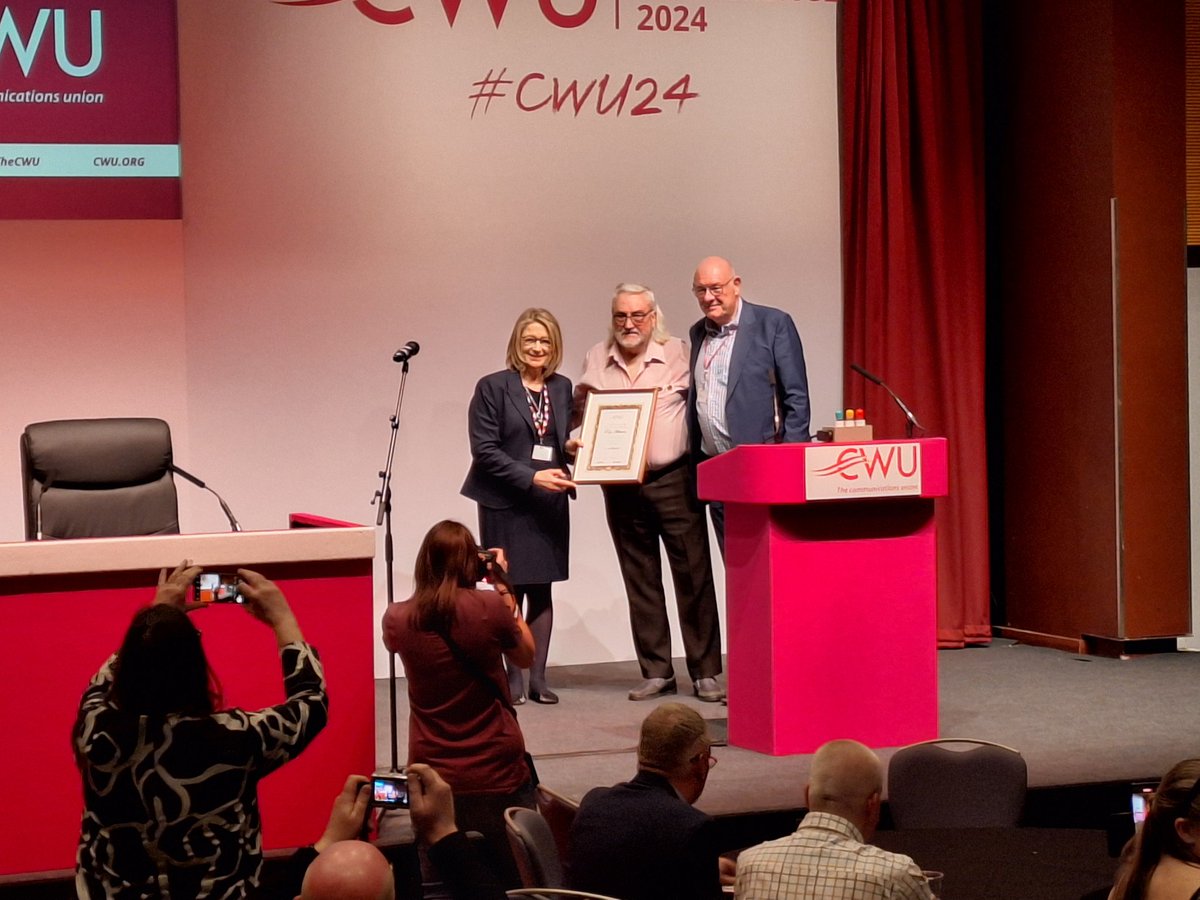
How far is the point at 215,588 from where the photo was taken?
307 cm

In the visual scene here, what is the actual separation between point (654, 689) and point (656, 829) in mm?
3229

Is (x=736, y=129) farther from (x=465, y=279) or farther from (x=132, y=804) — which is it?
(x=132, y=804)

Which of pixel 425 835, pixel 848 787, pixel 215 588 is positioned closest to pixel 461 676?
pixel 215 588

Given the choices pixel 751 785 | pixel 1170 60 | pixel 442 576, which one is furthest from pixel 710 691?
pixel 1170 60

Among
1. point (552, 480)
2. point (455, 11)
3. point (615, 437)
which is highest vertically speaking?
point (455, 11)

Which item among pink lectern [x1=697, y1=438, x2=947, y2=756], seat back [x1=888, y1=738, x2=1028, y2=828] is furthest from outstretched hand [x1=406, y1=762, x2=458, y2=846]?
pink lectern [x1=697, y1=438, x2=947, y2=756]

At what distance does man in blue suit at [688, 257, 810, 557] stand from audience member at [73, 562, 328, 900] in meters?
3.33

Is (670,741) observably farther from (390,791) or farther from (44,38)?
(44,38)

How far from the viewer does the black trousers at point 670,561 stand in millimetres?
5879

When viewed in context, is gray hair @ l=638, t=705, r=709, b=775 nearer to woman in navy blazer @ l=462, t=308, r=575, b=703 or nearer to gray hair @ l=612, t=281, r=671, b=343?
woman in navy blazer @ l=462, t=308, r=575, b=703

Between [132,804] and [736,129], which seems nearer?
[132,804]

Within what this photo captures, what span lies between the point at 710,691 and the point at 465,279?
232cm

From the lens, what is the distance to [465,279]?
22.9 feet

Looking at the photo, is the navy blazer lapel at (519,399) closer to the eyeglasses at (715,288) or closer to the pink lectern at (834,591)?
the eyeglasses at (715,288)
